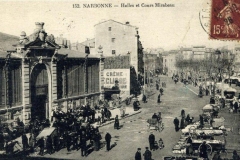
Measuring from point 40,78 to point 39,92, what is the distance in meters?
0.69

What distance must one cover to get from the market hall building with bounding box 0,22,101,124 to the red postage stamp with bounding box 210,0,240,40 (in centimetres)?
698

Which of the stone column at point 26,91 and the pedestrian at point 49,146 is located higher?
the stone column at point 26,91

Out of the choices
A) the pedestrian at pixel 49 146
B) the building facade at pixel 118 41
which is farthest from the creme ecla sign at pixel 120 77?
the pedestrian at pixel 49 146

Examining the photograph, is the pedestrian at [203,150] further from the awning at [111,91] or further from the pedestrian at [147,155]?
the awning at [111,91]

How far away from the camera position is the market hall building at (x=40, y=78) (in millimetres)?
13125

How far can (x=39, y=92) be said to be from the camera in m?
15.0

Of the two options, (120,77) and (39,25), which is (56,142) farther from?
(120,77)

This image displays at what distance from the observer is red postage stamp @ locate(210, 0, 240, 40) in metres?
11.2

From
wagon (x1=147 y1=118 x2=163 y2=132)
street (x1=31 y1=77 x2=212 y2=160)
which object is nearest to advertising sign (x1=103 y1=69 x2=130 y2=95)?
street (x1=31 y1=77 x2=212 y2=160)

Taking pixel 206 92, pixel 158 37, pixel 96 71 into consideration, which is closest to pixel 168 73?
pixel 206 92

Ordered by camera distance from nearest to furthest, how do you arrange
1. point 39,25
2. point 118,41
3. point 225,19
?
point 225,19 < point 39,25 < point 118,41

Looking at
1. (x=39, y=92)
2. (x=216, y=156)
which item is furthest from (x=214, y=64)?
(x=39, y=92)

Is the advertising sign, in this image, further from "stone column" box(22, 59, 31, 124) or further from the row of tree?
"stone column" box(22, 59, 31, 124)

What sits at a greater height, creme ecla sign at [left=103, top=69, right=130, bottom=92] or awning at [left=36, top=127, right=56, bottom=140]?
creme ecla sign at [left=103, top=69, right=130, bottom=92]
